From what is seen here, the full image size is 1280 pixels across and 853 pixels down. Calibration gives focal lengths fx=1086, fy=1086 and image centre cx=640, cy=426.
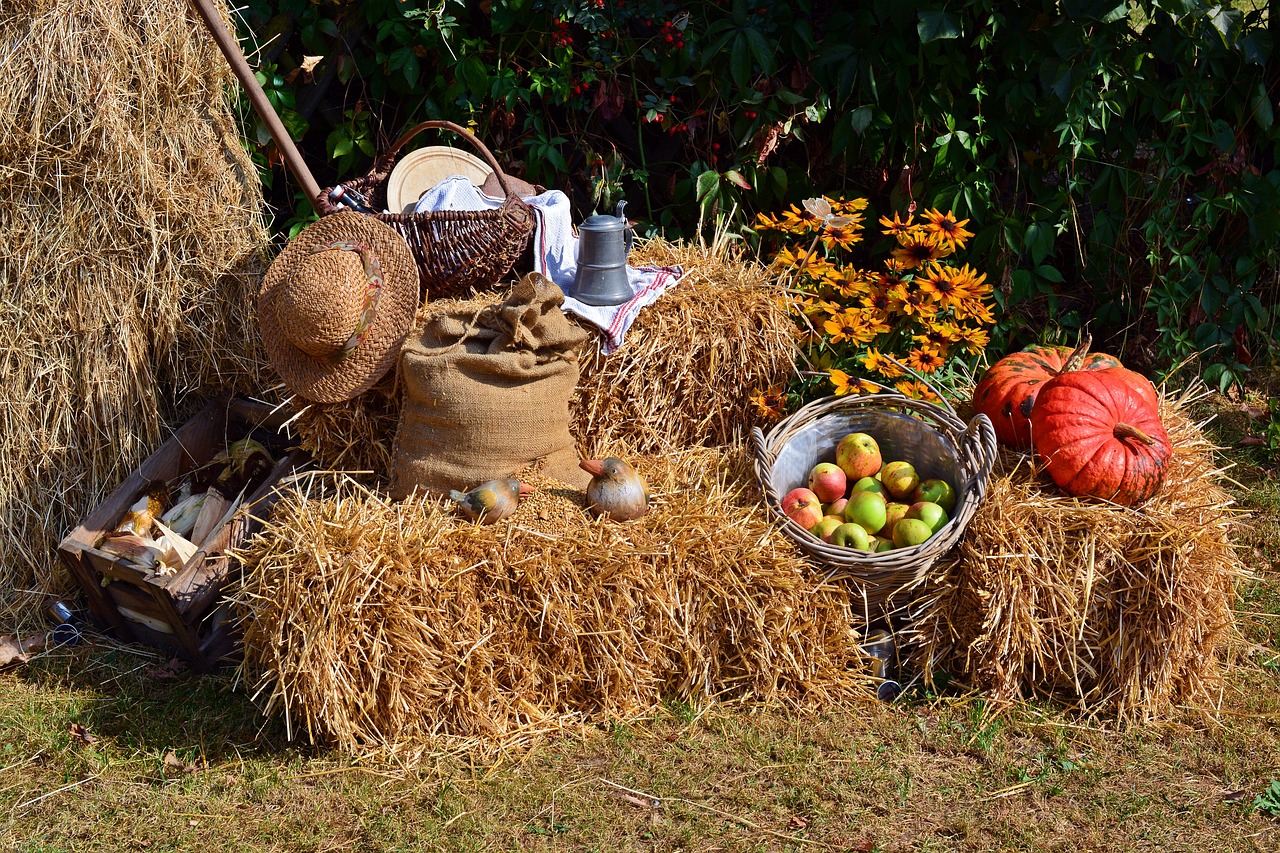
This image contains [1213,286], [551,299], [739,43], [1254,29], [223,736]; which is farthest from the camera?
[1213,286]

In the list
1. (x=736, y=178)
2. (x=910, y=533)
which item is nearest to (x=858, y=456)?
(x=910, y=533)

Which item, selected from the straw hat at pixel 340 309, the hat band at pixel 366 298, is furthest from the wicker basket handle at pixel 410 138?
the hat band at pixel 366 298

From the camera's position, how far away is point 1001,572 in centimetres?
278

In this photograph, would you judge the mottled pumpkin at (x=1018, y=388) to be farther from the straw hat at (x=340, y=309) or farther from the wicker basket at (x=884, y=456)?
the straw hat at (x=340, y=309)

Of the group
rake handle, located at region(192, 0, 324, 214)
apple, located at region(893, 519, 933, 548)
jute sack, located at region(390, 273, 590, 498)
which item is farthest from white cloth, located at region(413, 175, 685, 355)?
apple, located at region(893, 519, 933, 548)

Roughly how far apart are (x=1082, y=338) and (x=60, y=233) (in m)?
3.52

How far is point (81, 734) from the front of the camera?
274cm

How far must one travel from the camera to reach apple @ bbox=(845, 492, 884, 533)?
9.52ft

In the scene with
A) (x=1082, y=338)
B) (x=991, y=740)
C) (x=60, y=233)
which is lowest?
(x=991, y=740)

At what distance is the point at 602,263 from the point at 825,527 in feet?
3.18

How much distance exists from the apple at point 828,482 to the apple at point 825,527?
0.09 meters

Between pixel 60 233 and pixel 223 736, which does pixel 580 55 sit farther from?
pixel 223 736

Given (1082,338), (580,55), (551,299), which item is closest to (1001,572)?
(551,299)

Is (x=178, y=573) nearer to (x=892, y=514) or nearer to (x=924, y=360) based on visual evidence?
(x=892, y=514)
